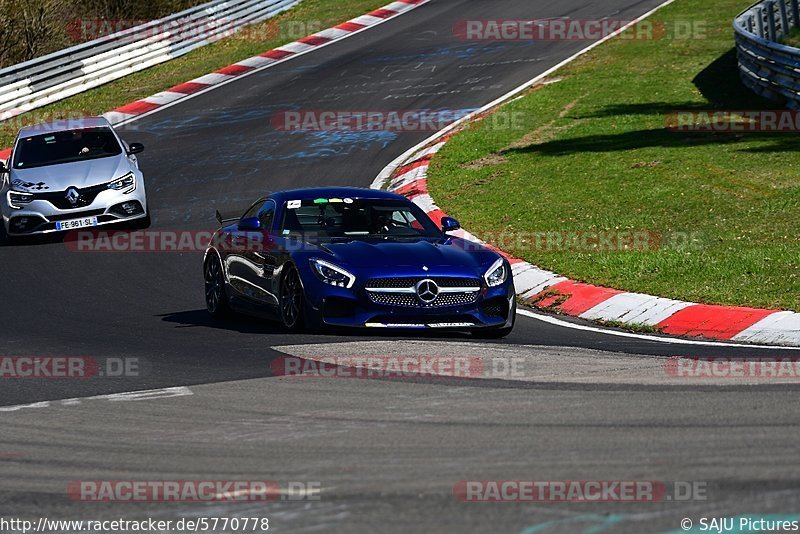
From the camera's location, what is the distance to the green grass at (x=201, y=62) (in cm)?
2912

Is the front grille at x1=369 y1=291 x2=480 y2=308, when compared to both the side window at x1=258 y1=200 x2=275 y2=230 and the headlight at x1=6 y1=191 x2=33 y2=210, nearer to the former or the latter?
the side window at x1=258 y1=200 x2=275 y2=230

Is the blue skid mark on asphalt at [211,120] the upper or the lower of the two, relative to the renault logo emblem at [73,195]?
lower

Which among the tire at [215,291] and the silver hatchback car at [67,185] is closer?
the tire at [215,291]

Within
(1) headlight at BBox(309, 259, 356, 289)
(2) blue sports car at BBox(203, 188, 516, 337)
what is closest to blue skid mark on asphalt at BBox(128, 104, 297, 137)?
(2) blue sports car at BBox(203, 188, 516, 337)

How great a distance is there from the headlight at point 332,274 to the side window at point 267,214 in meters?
1.42

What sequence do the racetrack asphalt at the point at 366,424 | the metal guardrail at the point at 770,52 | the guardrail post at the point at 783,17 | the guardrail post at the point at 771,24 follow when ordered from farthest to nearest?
the guardrail post at the point at 783,17 < the guardrail post at the point at 771,24 < the metal guardrail at the point at 770,52 < the racetrack asphalt at the point at 366,424

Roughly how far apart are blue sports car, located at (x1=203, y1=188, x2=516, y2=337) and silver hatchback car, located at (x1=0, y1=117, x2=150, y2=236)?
19.7ft

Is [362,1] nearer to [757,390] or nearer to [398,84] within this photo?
[398,84]

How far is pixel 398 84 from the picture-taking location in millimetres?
29172

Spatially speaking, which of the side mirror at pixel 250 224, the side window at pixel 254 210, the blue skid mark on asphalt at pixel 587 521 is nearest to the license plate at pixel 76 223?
the side window at pixel 254 210

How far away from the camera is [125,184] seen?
766 inches

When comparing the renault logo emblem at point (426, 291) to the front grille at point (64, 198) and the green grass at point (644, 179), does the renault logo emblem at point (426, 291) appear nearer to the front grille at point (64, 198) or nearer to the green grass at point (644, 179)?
the green grass at point (644, 179)

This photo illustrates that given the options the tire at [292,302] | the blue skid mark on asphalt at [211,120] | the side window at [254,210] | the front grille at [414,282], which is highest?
the side window at [254,210]

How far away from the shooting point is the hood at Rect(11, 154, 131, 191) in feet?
62.7
